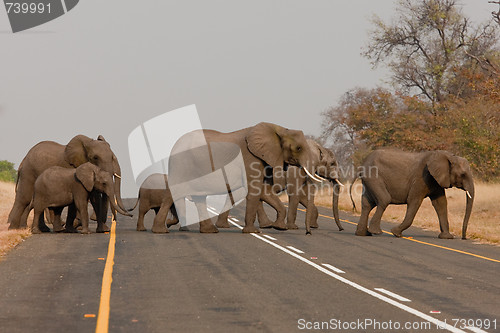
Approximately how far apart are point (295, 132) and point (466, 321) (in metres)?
13.6

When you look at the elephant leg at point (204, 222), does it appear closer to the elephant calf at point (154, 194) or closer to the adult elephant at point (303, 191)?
Result: the elephant calf at point (154, 194)

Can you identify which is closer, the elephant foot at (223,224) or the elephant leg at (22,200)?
the elephant leg at (22,200)

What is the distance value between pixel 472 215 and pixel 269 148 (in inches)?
537

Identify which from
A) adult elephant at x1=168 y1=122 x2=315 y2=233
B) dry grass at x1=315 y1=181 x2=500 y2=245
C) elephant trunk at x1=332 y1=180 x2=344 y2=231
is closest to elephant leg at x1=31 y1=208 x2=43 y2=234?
adult elephant at x1=168 y1=122 x2=315 y2=233

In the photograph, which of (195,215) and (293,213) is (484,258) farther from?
(195,215)

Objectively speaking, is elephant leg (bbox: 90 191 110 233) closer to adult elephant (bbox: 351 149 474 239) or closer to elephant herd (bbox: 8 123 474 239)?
elephant herd (bbox: 8 123 474 239)

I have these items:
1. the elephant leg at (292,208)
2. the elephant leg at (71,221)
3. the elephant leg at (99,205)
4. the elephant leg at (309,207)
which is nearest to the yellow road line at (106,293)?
the elephant leg at (99,205)

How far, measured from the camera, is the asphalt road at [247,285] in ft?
30.9

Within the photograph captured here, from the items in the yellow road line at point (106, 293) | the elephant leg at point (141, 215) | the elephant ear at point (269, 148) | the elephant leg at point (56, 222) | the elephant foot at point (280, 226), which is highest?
the elephant ear at point (269, 148)

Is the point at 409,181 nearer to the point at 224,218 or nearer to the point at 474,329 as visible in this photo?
the point at 224,218

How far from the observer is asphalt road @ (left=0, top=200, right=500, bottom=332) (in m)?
9.41

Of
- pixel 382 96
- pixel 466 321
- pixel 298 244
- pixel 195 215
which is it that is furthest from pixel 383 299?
pixel 382 96

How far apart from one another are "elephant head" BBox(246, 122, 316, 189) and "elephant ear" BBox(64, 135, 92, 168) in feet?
14.4

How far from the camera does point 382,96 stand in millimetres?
59719
